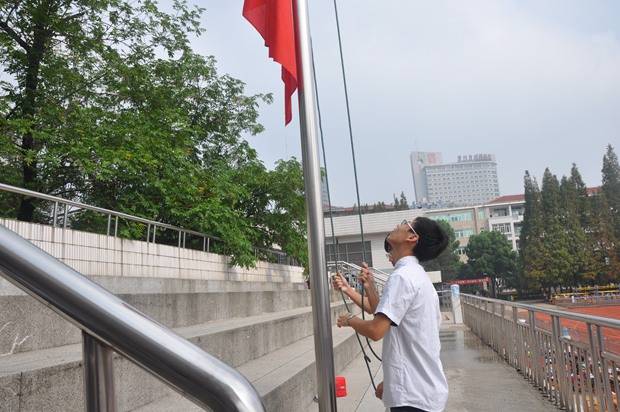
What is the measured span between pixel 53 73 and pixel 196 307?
6.67 meters

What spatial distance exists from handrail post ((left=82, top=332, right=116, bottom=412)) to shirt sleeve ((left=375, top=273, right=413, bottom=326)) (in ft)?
5.12

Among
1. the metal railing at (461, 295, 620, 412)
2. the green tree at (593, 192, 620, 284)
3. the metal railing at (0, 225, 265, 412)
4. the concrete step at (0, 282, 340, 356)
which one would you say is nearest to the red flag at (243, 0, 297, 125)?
the concrete step at (0, 282, 340, 356)

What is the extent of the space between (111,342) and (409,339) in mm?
1723

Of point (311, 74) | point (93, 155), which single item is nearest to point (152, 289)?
point (93, 155)

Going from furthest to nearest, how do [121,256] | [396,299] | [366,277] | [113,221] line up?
[113,221]
[121,256]
[366,277]
[396,299]

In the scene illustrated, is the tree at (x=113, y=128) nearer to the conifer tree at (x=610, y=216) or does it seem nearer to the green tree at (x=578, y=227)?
the green tree at (x=578, y=227)

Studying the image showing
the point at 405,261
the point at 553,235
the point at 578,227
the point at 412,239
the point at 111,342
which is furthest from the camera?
the point at 553,235

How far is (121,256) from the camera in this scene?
7.61m

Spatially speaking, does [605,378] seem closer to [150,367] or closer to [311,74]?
[311,74]

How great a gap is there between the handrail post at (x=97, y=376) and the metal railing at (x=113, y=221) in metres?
4.54

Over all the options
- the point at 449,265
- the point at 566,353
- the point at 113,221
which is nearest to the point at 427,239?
the point at 566,353

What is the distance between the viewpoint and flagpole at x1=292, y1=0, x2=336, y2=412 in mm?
2406

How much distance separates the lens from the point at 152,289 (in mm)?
6590

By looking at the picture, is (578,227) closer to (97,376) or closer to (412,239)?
(412,239)
